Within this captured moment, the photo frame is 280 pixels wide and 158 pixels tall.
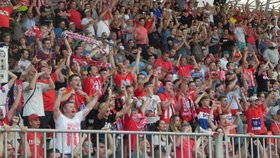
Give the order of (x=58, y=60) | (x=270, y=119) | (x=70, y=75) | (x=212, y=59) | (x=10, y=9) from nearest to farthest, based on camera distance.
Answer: (x=70, y=75) → (x=58, y=60) → (x=10, y=9) → (x=270, y=119) → (x=212, y=59)

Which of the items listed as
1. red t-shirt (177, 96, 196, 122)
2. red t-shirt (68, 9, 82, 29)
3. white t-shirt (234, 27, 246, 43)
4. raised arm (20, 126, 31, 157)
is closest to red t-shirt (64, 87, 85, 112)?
red t-shirt (177, 96, 196, 122)

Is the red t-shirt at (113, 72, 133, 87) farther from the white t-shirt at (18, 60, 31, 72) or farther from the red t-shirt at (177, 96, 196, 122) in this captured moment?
the white t-shirt at (18, 60, 31, 72)

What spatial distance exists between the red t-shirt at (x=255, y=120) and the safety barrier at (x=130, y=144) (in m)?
6.02

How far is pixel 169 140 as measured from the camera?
11.1 m

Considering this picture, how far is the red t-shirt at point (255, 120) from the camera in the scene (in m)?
18.6

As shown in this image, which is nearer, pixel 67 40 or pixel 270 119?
pixel 67 40

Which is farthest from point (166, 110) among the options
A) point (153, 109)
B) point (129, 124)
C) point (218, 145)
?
point (218, 145)

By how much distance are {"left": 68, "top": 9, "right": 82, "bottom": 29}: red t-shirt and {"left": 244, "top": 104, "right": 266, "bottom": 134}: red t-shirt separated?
196 inches

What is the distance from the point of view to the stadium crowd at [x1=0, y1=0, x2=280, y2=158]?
509 inches

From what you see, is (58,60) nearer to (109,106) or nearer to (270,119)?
(109,106)

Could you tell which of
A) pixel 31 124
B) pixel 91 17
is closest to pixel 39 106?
pixel 31 124

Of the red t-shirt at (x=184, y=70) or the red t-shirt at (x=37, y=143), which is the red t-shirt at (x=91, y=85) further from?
the red t-shirt at (x=37, y=143)

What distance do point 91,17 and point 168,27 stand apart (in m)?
3.40

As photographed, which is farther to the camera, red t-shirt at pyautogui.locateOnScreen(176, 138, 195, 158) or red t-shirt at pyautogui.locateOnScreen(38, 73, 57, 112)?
red t-shirt at pyautogui.locateOnScreen(38, 73, 57, 112)
